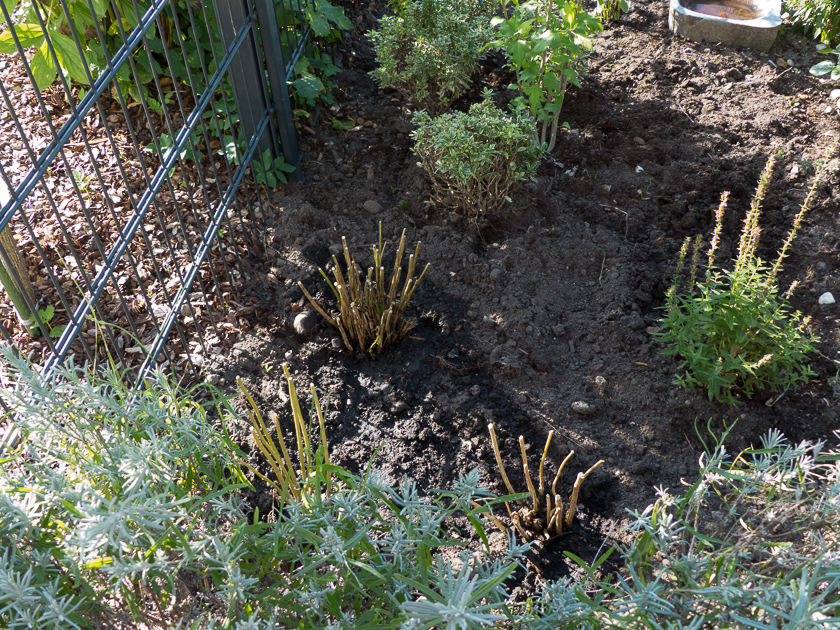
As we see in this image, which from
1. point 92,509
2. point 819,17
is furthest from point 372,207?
point 819,17

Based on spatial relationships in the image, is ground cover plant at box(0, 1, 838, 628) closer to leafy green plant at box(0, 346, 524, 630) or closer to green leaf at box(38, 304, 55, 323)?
leafy green plant at box(0, 346, 524, 630)

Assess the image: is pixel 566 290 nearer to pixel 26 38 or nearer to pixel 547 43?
pixel 547 43

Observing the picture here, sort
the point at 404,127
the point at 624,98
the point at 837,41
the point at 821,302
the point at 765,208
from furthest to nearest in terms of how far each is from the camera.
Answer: the point at 837,41 → the point at 624,98 → the point at 404,127 → the point at 765,208 → the point at 821,302

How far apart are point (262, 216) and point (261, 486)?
165 centimetres

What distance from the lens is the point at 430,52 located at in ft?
12.9

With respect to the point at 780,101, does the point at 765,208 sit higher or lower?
lower

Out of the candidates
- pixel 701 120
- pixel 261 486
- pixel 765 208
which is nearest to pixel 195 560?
pixel 261 486

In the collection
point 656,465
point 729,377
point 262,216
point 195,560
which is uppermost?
point 195,560

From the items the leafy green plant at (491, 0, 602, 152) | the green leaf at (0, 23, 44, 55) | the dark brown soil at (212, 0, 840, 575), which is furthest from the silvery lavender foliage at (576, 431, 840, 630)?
the green leaf at (0, 23, 44, 55)

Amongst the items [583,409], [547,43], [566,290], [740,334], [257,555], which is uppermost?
[547,43]

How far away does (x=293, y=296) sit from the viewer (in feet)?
10.6

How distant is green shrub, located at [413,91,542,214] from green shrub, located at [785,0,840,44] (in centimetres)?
302

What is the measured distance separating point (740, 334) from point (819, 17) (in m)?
3.89

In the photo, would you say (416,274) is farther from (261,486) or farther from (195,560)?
(195,560)
